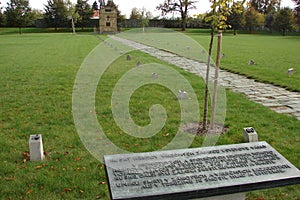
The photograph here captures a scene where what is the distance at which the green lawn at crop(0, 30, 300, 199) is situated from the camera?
381cm

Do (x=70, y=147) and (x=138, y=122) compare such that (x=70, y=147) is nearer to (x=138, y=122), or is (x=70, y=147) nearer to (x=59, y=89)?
(x=138, y=122)

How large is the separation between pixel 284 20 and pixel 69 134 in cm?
5383

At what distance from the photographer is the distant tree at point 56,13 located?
58.1 m

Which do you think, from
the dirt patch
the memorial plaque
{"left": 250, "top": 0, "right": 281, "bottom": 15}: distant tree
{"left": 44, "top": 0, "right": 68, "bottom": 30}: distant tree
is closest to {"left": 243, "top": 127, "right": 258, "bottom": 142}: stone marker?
the dirt patch

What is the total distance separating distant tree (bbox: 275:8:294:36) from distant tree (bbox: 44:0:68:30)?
123ft

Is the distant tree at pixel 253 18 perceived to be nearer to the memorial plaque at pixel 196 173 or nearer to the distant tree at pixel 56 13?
the distant tree at pixel 56 13

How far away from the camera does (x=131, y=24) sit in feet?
212

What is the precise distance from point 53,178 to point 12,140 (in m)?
1.69

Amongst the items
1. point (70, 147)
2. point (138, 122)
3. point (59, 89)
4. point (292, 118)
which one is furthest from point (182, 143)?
point (59, 89)

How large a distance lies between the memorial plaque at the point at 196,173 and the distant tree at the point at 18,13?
56365 millimetres

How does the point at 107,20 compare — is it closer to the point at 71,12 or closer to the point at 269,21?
the point at 71,12

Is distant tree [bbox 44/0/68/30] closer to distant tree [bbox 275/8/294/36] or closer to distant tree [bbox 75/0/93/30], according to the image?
distant tree [bbox 75/0/93/30]

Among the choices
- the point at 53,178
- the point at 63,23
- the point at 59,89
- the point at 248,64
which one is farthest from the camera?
the point at 63,23

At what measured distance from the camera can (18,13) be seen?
5412 cm
